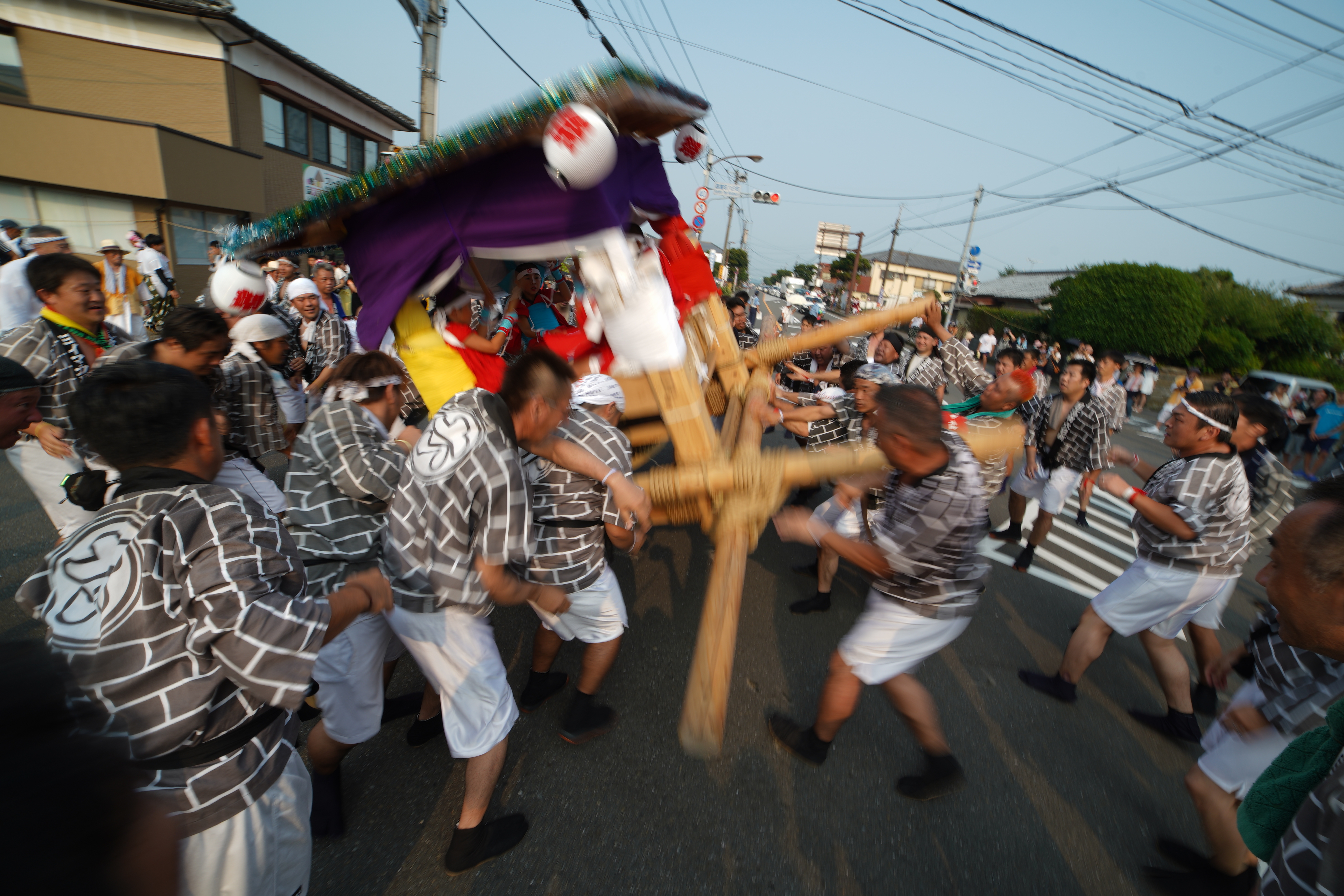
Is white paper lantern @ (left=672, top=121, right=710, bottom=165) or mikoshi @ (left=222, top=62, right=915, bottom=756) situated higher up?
white paper lantern @ (left=672, top=121, right=710, bottom=165)

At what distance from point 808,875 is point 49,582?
2.56 m

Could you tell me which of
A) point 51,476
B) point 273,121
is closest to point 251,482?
point 51,476

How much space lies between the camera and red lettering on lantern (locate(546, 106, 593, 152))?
175 centimetres

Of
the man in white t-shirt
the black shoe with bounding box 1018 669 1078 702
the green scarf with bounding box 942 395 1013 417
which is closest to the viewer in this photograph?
the black shoe with bounding box 1018 669 1078 702

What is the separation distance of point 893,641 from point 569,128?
7.74 ft

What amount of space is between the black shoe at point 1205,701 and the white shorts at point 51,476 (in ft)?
20.8

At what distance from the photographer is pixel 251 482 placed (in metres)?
2.88

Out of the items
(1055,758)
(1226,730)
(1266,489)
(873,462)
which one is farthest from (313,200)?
(1266,489)

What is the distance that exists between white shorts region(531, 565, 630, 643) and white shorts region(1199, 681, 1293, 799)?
7.96 feet

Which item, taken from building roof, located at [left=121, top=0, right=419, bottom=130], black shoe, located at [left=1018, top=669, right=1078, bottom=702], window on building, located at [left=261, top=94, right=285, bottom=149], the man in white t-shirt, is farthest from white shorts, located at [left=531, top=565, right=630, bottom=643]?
the man in white t-shirt

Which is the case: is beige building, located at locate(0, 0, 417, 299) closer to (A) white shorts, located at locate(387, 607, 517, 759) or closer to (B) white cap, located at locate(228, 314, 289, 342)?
(B) white cap, located at locate(228, 314, 289, 342)

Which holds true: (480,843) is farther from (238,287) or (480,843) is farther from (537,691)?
(238,287)

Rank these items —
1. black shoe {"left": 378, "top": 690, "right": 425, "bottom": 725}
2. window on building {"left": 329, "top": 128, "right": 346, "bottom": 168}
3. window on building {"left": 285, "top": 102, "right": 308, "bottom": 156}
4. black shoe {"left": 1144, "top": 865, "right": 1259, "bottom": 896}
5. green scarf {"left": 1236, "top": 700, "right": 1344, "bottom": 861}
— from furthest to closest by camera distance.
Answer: window on building {"left": 329, "top": 128, "right": 346, "bottom": 168}, window on building {"left": 285, "top": 102, "right": 308, "bottom": 156}, black shoe {"left": 378, "top": 690, "right": 425, "bottom": 725}, black shoe {"left": 1144, "top": 865, "right": 1259, "bottom": 896}, green scarf {"left": 1236, "top": 700, "right": 1344, "bottom": 861}

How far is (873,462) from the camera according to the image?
214 centimetres
